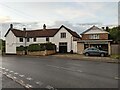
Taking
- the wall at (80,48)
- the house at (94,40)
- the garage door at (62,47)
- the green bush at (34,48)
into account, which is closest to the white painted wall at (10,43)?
the green bush at (34,48)

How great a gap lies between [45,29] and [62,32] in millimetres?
7525

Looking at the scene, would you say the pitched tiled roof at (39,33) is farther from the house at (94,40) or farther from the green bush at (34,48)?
the green bush at (34,48)

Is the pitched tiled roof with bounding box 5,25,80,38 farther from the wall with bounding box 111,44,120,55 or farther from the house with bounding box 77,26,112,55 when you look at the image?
the wall with bounding box 111,44,120,55

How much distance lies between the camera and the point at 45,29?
58781 mm

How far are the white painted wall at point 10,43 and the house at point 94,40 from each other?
18.0m

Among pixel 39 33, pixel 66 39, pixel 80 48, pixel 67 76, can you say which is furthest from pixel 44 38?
pixel 67 76

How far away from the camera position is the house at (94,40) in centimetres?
4659

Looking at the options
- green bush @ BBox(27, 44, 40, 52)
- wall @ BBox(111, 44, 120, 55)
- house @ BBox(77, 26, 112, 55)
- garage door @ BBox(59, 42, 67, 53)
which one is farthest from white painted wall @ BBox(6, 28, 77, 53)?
wall @ BBox(111, 44, 120, 55)

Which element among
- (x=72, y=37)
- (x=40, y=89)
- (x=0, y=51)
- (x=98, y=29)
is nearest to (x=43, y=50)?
(x=72, y=37)

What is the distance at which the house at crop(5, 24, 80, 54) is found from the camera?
51812 mm

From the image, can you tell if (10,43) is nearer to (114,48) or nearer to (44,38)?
(44,38)

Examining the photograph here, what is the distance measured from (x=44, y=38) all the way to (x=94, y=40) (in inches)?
538

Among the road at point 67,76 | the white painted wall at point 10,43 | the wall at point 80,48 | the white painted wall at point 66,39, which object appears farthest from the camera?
the white painted wall at point 10,43

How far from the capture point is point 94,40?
1879 inches
